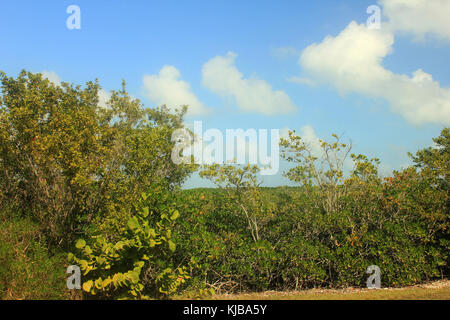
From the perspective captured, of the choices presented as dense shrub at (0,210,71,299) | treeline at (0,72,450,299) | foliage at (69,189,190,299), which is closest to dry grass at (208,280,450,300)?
treeline at (0,72,450,299)

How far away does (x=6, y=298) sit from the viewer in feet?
26.3

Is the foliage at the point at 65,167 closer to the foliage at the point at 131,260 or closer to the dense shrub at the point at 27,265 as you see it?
the dense shrub at the point at 27,265

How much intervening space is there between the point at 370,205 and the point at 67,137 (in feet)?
29.8

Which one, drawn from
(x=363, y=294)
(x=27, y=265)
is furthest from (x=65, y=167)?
(x=363, y=294)

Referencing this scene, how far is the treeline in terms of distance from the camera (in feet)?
27.7

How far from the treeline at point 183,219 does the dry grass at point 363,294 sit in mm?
369

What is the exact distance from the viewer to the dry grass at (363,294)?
906 cm

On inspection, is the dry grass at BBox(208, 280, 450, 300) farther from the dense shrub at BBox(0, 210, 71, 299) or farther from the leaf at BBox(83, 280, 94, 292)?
the dense shrub at BBox(0, 210, 71, 299)

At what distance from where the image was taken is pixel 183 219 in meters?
9.94

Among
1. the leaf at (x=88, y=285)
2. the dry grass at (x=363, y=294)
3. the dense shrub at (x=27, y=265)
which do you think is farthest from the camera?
the dry grass at (x=363, y=294)

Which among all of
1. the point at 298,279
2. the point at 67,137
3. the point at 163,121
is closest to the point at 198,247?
the point at 298,279

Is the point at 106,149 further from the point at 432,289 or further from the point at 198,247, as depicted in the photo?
the point at 432,289

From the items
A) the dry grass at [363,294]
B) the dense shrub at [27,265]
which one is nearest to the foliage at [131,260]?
the dense shrub at [27,265]

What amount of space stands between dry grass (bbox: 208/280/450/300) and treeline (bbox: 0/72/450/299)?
1.21 feet
